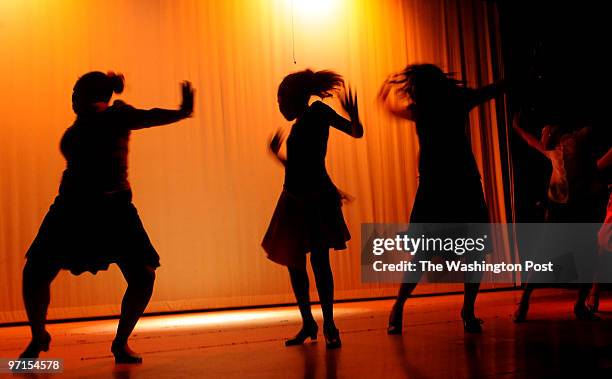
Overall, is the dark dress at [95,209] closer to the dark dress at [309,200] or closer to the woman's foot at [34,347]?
the woman's foot at [34,347]

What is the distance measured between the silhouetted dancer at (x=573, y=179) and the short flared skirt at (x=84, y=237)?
7.19 feet

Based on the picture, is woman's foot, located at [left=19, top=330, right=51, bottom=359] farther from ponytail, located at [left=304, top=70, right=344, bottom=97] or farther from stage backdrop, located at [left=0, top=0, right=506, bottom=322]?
stage backdrop, located at [left=0, top=0, right=506, bottom=322]

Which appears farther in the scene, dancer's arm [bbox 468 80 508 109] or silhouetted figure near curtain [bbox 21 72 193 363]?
dancer's arm [bbox 468 80 508 109]

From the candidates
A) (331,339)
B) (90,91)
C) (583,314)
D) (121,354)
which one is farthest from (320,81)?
(583,314)

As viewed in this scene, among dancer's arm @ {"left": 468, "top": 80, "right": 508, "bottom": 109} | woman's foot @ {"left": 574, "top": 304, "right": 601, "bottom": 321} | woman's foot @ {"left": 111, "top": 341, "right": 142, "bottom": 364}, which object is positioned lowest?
woman's foot @ {"left": 574, "top": 304, "right": 601, "bottom": 321}

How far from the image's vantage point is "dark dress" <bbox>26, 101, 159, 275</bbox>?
266 centimetres

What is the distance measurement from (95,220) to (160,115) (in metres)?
0.46

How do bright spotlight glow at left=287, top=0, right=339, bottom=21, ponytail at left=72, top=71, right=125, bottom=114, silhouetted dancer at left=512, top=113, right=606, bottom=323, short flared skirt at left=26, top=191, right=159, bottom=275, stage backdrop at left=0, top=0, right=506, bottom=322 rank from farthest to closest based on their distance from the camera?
bright spotlight glow at left=287, top=0, right=339, bottom=21 → stage backdrop at left=0, top=0, right=506, bottom=322 → silhouetted dancer at left=512, top=113, right=606, bottom=323 → ponytail at left=72, top=71, right=125, bottom=114 → short flared skirt at left=26, top=191, right=159, bottom=275

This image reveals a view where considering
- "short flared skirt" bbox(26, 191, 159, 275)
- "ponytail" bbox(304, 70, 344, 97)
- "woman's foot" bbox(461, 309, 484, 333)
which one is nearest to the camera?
"short flared skirt" bbox(26, 191, 159, 275)

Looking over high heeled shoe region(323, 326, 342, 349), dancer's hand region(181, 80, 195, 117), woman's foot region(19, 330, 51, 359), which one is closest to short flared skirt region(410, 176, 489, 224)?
high heeled shoe region(323, 326, 342, 349)

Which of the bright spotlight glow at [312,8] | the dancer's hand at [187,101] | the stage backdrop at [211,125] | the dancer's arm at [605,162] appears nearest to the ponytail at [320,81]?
the dancer's hand at [187,101]

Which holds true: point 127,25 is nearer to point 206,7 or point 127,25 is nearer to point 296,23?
point 206,7

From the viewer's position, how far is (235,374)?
2365mm

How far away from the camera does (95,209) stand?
8.76ft
